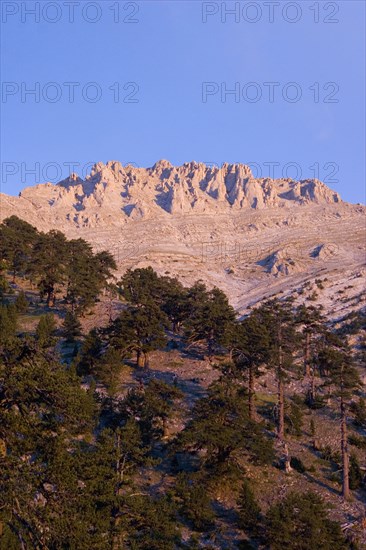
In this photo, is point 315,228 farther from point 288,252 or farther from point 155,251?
point 155,251

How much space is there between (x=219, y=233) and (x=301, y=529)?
14215 centimetres

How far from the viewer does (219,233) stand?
165875mm

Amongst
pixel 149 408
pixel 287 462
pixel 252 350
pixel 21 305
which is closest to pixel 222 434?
pixel 149 408

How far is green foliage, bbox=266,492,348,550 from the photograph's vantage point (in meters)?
25.6

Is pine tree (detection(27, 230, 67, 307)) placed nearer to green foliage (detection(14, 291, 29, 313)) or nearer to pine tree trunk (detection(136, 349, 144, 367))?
green foliage (detection(14, 291, 29, 313))

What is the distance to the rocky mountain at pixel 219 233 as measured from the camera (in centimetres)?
12431

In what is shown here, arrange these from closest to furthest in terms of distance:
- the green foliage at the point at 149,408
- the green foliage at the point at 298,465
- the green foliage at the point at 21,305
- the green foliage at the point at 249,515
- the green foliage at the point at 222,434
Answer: the green foliage at the point at 249,515 < the green foliage at the point at 222,434 < the green foliage at the point at 149,408 < the green foliage at the point at 298,465 < the green foliage at the point at 21,305

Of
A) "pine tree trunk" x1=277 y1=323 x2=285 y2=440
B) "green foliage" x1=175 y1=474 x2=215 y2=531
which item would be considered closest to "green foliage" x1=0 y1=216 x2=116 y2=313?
"pine tree trunk" x1=277 y1=323 x2=285 y2=440

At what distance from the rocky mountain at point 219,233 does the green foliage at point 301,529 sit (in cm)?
6915

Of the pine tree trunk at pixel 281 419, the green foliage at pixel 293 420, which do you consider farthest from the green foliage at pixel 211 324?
the green foliage at pixel 293 420

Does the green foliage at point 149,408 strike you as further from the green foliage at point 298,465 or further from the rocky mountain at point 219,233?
the rocky mountain at point 219,233

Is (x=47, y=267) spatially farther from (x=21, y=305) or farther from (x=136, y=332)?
(x=136, y=332)

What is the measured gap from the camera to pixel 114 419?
1505 inches

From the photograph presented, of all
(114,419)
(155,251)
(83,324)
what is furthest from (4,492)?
(155,251)
